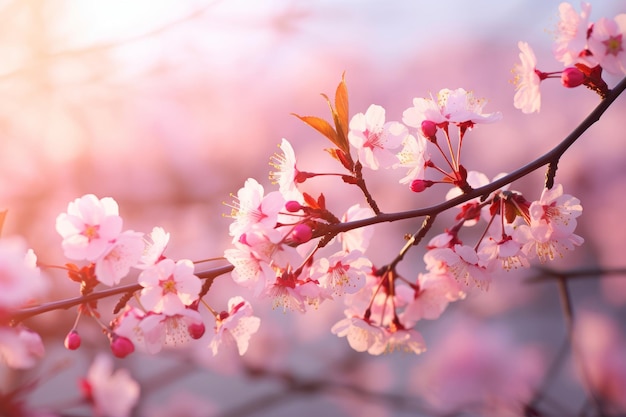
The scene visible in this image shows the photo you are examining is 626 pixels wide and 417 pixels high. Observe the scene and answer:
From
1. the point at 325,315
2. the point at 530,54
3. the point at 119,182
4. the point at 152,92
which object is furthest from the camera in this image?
the point at 325,315

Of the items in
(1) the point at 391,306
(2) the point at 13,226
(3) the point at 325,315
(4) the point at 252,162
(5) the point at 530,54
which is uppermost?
(5) the point at 530,54

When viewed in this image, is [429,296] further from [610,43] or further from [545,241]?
[610,43]

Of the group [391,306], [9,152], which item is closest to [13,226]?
[9,152]

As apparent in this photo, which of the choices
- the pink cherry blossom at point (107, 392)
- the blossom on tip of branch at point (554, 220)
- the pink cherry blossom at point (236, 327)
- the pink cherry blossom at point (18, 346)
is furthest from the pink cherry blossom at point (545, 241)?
the pink cherry blossom at point (107, 392)

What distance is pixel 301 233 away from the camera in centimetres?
67

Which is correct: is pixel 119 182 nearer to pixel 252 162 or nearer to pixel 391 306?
pixel 252 162

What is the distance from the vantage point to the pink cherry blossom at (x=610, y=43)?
0.76 metres

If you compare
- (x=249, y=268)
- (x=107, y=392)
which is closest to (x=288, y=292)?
(x=249, y=268)

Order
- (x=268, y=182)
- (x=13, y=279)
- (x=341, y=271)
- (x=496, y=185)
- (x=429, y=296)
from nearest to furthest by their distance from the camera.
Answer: (x=13, y=279) < (x=496, y=185) < (x=341, y=271) < (x=429, y=296) < (x=268, y=182)

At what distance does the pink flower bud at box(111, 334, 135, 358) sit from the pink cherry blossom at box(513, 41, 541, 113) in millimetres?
601

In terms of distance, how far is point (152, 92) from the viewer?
2.82m

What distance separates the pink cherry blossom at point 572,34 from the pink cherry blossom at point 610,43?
0.4 inches

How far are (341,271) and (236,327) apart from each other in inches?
6.1

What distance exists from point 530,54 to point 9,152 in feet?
7.50
